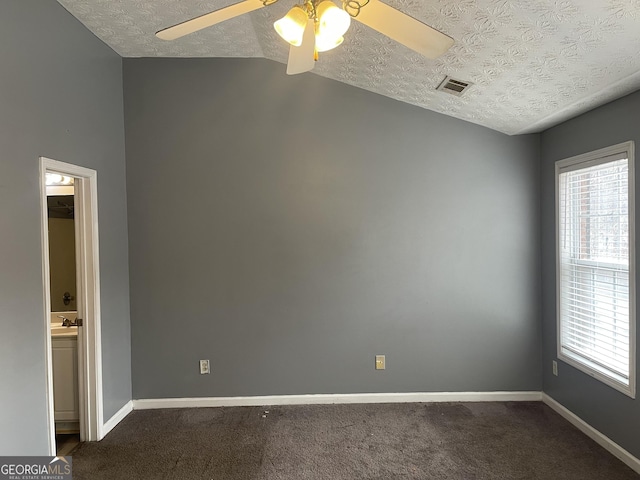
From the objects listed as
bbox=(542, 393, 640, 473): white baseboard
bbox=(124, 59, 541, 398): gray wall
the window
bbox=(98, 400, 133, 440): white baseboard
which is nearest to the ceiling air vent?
bbox=(124, 59, 541, 398): gray wall

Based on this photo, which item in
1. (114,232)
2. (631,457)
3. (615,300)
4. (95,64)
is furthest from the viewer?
(114,232)

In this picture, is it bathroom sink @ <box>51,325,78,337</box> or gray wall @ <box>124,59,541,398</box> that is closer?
bathroom sink @ <box>51,325,78,337</box>

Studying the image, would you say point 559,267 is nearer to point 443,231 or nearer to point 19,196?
point 443,231

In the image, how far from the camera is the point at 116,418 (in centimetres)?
296

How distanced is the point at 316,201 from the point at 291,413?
72.4 inches

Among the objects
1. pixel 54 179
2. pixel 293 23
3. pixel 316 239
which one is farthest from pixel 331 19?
pixel 54 179

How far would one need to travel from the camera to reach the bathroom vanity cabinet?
→ 2.76 m

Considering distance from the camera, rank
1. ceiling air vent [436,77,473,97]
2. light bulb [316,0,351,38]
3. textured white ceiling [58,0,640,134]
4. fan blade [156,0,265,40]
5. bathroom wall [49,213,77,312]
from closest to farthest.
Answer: light bulb [316,0,351,38] → fan blade [156,0,265,40] → textured white ceiling [58,0,640,134] → ceiling air vent [436,77,473,97] → bathroom wall [49,213,77,312]

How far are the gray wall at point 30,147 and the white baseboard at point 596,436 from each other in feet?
11.9

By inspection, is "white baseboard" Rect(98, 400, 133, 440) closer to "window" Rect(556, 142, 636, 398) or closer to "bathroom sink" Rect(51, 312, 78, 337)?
"bathroom sink" Rect(51, 312, 78, 337)

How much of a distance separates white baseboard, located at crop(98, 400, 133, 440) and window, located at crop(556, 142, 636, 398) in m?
3.69

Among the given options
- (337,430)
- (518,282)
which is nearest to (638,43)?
(518,282)

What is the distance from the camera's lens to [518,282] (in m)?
3.28

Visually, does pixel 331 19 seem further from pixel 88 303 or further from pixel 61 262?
pixel 61 262
